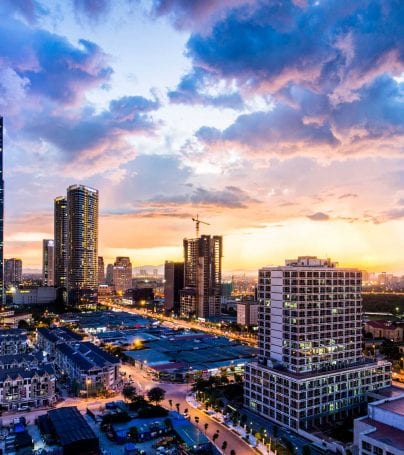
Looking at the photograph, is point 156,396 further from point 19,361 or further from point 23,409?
point 19,361

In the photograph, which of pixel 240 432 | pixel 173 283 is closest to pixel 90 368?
pixel 240 432

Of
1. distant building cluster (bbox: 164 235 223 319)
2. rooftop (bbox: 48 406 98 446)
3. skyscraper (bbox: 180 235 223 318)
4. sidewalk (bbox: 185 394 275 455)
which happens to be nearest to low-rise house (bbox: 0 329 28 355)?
rooftop (bbox: 48 406 98 446)

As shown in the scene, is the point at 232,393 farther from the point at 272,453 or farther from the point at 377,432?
the point at 377,432

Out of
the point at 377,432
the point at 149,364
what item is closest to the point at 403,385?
the point at 377,432

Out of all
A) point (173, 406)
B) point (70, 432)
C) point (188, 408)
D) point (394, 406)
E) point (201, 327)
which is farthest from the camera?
point (201, 327)

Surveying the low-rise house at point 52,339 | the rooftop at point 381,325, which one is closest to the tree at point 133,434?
the low-rise house at point 52,339

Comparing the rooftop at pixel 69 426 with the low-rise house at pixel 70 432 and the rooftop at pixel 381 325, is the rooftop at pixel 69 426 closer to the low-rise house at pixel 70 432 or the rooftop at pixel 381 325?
the low-rise house at pixel 70 432

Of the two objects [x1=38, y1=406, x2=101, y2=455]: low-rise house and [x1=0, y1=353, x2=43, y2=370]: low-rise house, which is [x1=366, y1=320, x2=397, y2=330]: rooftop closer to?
[x1=0, y1=353, x2=43, y2=370]: low-rise house
